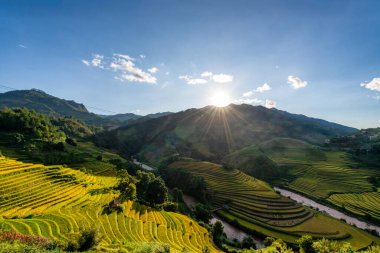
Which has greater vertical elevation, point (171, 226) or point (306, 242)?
point (306, 242)

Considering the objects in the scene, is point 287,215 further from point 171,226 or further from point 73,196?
point 73,196

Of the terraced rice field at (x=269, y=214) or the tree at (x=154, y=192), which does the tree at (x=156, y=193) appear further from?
the terraced rice field at (x=269, y=214)

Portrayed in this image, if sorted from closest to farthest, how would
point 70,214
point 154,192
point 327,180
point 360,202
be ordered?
point 70,214 < point 154,192 < point 360,202 < point 327,180

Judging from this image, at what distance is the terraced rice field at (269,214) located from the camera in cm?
7281

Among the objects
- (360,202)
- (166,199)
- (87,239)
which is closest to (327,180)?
(360,202)

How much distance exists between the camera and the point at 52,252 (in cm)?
1648

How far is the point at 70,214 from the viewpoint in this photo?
132 feet

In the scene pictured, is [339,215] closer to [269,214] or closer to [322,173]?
[269,214]

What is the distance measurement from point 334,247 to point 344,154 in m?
167

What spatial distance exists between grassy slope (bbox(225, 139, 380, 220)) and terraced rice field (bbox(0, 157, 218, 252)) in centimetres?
7746

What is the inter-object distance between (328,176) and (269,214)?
63685 millimetres

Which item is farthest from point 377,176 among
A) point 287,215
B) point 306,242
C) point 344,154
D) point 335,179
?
point 306,242

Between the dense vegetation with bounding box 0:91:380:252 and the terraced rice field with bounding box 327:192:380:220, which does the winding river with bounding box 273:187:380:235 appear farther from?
the terraced rice field with bounding box 327:192:380:220

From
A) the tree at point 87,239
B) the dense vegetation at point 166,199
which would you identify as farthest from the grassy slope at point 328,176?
the tree at point 87,239
